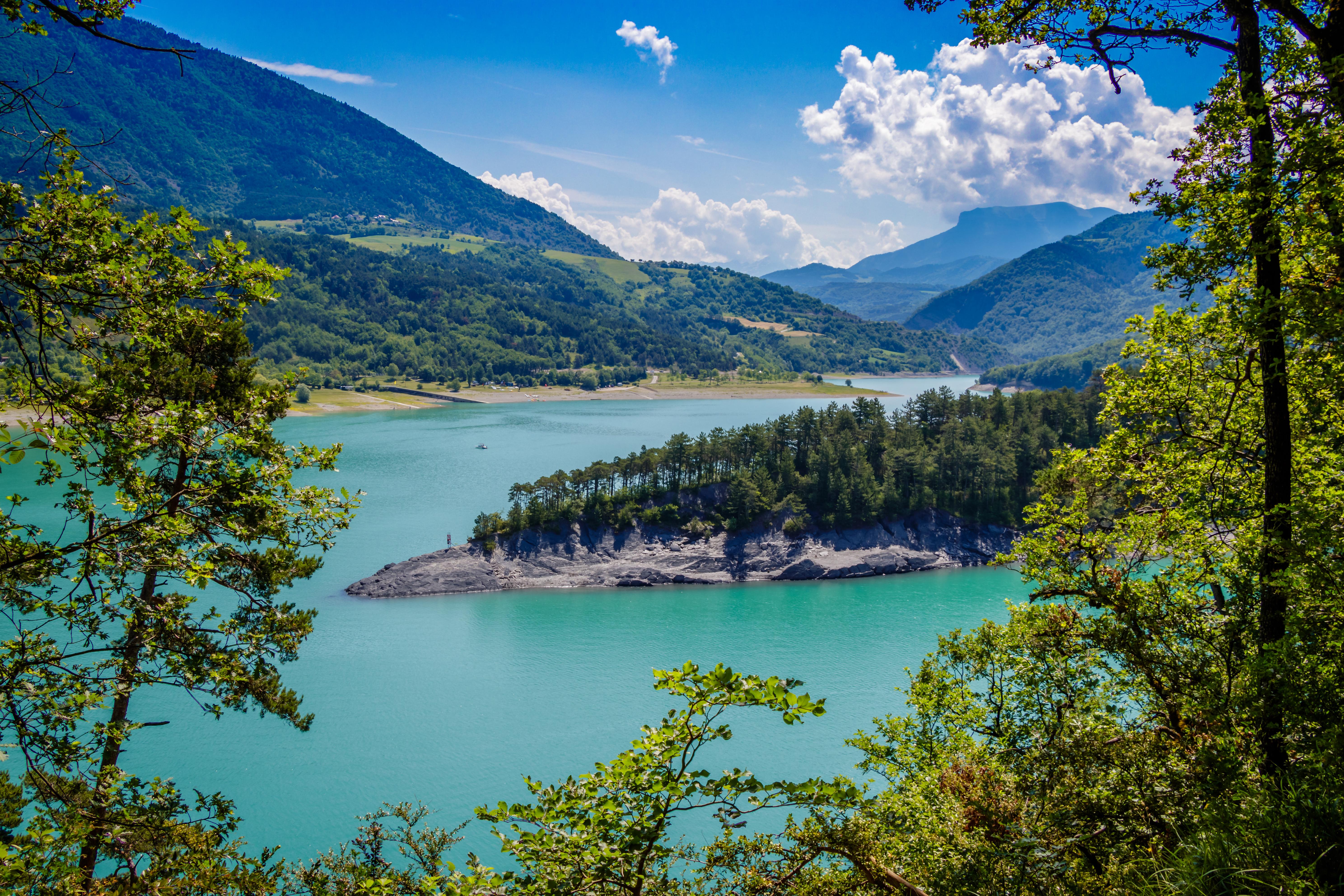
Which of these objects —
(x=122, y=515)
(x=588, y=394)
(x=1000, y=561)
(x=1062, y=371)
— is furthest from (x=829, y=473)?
(x=1062, y=371)

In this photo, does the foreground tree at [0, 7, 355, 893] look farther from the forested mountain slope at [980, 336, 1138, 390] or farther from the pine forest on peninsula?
the forested mountain slope at [980, 336, 1138, 390]

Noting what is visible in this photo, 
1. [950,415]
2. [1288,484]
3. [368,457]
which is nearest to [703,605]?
[950,415]

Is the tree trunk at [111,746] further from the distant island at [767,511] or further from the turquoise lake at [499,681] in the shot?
the distant island at [767,511]

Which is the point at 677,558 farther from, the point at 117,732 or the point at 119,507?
the point at 117,732

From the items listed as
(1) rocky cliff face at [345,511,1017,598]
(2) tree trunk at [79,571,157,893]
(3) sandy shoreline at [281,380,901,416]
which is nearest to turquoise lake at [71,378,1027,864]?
(1) rocky cliff face at [345,511,1017,598]

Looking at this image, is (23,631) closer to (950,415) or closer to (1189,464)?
(1189,464)

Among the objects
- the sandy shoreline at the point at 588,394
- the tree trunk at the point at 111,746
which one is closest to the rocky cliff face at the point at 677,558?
the tree trunk at the point at 111,746
